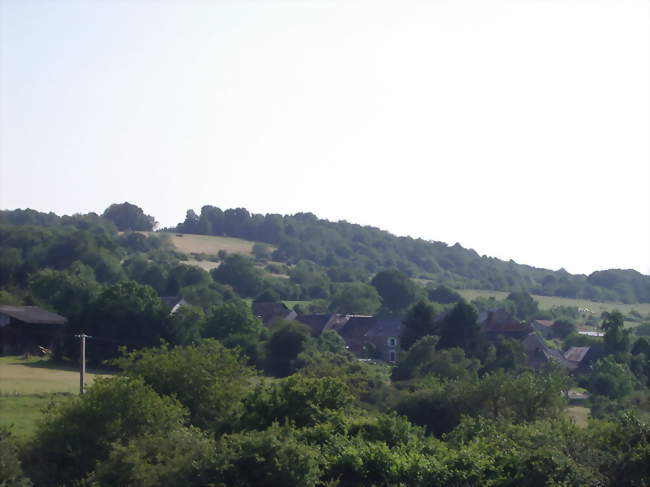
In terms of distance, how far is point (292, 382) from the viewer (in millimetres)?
28109

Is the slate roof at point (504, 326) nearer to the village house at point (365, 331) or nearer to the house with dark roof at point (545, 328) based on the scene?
the village house at point (365, 331)

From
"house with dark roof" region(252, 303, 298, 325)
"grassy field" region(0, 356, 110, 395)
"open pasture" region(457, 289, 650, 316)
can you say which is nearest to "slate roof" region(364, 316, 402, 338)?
"house with dark roof" region(252, 303, 298, 325)

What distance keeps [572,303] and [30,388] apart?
4225 inches

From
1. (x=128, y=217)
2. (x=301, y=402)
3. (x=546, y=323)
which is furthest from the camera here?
(x=128, y=217)

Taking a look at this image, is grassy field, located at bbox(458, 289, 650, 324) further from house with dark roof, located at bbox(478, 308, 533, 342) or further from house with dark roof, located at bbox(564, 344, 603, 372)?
house with dark roof, located at bbox(564, 344, 603, 372)

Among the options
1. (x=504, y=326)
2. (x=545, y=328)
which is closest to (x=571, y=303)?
(x=545, y=328)

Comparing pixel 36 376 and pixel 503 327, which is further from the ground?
pixel 503 327

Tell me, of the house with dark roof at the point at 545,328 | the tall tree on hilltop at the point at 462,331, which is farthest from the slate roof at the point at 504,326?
the house with dark roof at the point at 545,328

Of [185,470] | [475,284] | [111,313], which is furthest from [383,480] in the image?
[475,284]

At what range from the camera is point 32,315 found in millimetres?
60125

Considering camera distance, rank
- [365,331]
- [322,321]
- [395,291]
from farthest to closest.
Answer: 1. [395,291]
2. [322,321]
3. [365,331]

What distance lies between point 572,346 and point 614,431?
60.1 metres

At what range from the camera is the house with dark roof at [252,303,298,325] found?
300 ft

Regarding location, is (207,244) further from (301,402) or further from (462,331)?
(301,402)
